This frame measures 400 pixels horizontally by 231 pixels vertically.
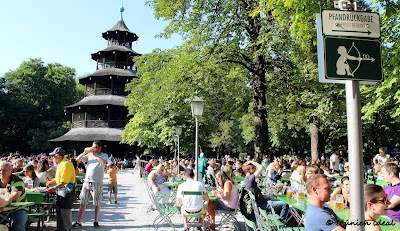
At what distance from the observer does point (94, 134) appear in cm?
3944

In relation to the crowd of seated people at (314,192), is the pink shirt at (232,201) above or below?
below

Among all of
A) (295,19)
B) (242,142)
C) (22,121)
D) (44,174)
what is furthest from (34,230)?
(22,121)

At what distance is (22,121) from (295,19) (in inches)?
2144

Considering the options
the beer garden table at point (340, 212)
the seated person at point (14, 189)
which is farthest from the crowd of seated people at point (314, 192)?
the seated person at point (14, 189)

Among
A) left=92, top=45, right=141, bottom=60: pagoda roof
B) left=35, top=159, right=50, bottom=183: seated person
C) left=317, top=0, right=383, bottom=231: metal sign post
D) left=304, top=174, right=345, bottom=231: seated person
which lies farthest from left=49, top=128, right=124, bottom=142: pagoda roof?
left=317, top=0, right=383, bottom=231: metal sign post

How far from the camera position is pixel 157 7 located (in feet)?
49.6

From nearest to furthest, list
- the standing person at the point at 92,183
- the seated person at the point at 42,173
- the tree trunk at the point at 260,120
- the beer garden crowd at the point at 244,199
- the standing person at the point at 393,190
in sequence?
the beer garden crowd at the point at 244,199 < the standing person at the point at 393,190 < the standing person at the point at 92,183 < the seated person at the point at 42,173 < the tree trunk at the point at 260,120

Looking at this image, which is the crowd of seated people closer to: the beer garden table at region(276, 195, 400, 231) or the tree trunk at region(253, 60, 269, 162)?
the beer garden table at region(276, 195, 400, 231)

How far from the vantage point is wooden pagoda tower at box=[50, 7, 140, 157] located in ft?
131

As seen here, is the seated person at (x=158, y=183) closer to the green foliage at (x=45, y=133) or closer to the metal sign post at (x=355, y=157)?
the metal sign post at (x=355, y=157)

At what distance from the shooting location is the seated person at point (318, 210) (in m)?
3.55

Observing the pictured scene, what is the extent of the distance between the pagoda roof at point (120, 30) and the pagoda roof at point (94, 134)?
14951 mm

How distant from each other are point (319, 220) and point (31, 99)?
58639 mm

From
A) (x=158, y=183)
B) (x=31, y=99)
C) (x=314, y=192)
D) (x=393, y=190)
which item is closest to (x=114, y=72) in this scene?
(x=31, y=99)
